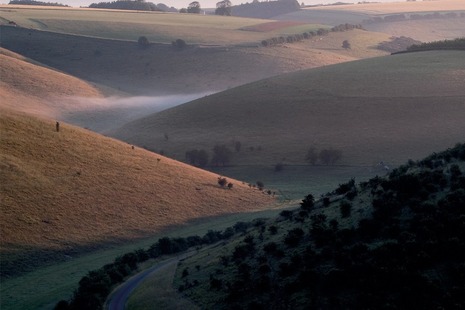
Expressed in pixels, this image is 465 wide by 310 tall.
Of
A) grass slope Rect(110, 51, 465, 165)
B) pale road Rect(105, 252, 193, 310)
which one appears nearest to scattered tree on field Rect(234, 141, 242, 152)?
grass slope Rect(110, 51, 465, 165)

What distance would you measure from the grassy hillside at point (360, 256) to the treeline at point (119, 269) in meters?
2.64

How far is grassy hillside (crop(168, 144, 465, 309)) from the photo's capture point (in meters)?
30.1

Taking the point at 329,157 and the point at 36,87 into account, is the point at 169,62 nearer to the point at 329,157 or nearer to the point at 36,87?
the point at 36,87

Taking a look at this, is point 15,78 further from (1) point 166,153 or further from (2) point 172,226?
(2) point 172,226

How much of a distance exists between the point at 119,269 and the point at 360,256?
20.2 metres

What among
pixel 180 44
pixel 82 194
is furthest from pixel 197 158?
pixel 180 44

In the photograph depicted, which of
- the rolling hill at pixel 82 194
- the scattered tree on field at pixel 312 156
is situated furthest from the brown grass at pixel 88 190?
the scattered tree on field at pixel 312 156

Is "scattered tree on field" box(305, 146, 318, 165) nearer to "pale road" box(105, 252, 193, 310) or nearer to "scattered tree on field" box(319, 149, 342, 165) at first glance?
"scattered tree on field" box(319, 149, 342, 165)

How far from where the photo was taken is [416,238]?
32656mm

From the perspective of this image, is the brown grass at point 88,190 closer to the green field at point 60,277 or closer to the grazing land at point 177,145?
the grazing land at point 177,145

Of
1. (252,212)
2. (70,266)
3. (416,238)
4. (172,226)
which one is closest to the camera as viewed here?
(416,238)

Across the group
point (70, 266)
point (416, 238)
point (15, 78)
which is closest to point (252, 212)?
point (70, 266)

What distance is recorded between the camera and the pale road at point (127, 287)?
41094 mm

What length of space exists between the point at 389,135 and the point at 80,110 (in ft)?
225
